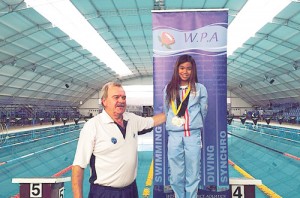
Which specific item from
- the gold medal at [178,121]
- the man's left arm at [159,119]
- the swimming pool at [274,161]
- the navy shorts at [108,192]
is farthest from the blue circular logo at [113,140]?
the swimming pool at [274,161]

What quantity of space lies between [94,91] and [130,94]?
571 centimetres

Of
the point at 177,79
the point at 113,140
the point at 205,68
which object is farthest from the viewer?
the point at 205,68

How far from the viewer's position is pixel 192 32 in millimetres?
4035

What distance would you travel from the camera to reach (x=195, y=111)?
3693mm

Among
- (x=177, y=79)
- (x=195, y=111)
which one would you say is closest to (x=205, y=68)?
(x=177, y=79)

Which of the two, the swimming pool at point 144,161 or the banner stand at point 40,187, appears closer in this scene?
the banner stand at point 40,187

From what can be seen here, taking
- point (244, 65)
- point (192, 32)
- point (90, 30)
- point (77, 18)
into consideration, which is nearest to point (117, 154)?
point (192, 32)

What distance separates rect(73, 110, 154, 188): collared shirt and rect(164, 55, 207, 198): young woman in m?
0.99

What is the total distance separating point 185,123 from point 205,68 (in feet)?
2.61

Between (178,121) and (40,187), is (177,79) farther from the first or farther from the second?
(40,187)

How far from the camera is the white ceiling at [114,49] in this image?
50.3 ft

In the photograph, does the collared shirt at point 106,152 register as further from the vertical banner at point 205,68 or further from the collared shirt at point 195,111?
the vertical banner at point 205,68

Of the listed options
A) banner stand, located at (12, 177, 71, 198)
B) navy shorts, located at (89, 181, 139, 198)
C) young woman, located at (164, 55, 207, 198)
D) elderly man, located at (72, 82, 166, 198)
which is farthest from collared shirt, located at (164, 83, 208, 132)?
banner stand, located at (12, 177, 71, 198)

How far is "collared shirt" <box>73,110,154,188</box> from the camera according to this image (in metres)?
2.74
